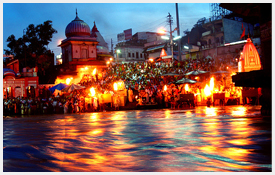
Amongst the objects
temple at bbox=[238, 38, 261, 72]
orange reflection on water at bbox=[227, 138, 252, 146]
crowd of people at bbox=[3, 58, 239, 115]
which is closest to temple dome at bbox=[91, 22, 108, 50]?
crowd of people at bbox=[3, 58, 239, 115]

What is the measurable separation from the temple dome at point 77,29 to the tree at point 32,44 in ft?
12.3

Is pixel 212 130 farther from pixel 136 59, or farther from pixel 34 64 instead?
pixel 136 59

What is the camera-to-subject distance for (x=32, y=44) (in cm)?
4016

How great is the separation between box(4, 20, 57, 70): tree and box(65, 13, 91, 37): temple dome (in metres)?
3.76

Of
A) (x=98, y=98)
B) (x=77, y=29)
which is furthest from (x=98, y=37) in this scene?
(x=98, y=98)

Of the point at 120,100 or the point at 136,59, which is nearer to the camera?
the point at 120,100

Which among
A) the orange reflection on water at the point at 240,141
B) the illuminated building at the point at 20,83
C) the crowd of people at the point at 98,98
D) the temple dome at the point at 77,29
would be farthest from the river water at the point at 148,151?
the temple dome at the point at 77,29

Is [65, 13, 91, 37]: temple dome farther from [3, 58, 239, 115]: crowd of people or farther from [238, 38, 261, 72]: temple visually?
[238, 38, 261, 72]: temple

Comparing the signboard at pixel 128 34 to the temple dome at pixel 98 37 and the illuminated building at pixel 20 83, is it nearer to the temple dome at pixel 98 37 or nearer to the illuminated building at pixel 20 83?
the temple dome at pixel 98 37

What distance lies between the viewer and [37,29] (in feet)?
133

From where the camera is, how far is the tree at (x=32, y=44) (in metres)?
39.8

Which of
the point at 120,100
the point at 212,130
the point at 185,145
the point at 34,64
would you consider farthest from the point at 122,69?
the point at 185,145

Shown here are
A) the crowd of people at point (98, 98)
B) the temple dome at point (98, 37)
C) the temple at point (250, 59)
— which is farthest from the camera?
the temple dome at point (98, 37)

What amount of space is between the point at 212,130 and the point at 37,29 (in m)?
36.1
